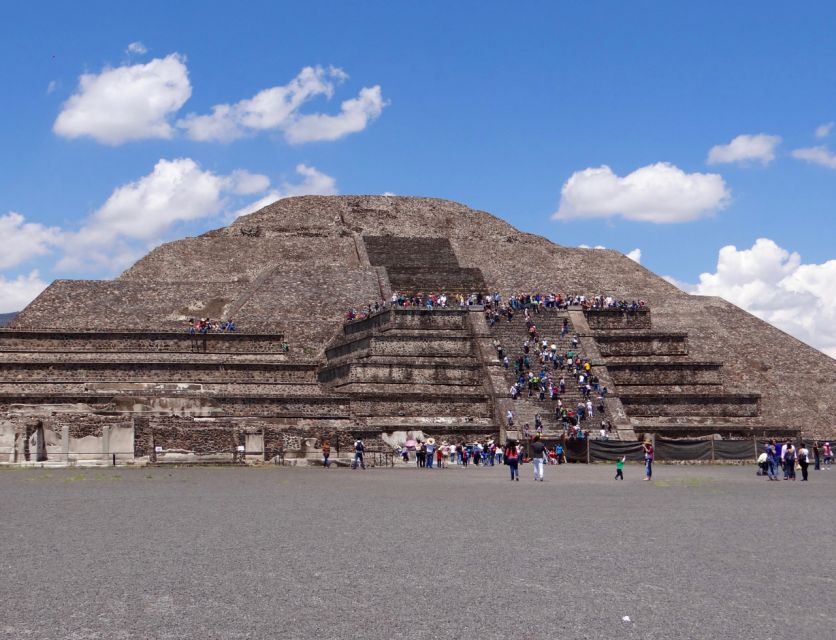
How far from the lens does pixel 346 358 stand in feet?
111

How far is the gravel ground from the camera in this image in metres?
6.32

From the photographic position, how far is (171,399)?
27156mm

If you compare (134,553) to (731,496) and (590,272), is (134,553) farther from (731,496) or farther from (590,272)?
(590,272)

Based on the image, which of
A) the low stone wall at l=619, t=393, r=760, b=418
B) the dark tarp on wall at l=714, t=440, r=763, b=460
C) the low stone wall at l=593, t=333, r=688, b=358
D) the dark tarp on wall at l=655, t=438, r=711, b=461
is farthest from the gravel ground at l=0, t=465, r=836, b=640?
the low stone wall at l=593, t=333, r=688, b=358

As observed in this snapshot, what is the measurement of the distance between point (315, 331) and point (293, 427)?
41.6ft

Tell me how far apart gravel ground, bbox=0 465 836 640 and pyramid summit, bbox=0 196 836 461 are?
1020cm

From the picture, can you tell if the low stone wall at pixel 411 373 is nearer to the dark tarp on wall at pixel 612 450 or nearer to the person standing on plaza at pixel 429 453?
the dark tarp on wall at pixel 612 450

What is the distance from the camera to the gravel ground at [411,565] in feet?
20.7

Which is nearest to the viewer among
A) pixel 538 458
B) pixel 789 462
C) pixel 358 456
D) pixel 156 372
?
pixel 538 458

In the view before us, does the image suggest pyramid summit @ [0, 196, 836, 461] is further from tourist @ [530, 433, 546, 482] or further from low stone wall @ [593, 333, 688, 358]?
tourist @ [530, 433, 546, 482]

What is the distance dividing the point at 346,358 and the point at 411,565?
25.6 metres

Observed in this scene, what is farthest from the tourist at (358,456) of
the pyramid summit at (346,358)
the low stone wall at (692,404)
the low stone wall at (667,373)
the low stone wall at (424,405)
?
the low stone wall at (667,373)

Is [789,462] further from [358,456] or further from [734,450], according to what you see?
[358,456]

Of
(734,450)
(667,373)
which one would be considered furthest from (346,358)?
(734,450)
